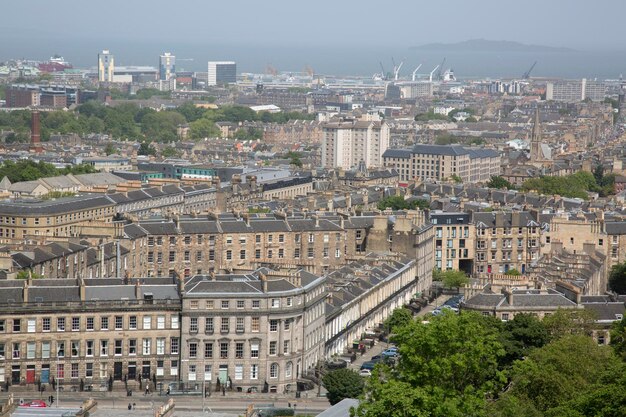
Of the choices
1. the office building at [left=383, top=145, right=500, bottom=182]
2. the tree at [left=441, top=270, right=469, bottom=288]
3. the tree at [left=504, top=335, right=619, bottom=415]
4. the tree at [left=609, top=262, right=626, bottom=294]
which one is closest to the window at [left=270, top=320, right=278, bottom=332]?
the tree at [left=504, top=335, right=619, bottom=415]

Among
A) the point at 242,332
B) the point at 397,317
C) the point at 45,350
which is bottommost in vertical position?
the point at 397,317

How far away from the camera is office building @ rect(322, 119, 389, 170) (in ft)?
602

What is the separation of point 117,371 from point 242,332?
17.7 feet

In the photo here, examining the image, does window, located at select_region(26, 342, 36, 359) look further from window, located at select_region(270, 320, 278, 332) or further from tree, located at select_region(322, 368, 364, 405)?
tree, located at select_region(322, 368, 364, 405)

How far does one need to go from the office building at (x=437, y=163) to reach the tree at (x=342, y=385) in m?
101

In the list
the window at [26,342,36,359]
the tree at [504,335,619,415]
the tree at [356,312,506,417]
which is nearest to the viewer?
the tree at [356,312,506,417]

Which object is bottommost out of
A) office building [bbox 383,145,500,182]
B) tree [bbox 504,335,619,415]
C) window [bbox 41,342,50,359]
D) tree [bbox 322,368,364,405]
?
office building [bbox 383,145,500,182]

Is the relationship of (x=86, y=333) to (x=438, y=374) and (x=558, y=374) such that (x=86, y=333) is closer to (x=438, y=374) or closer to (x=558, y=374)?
(x=438, y=374)

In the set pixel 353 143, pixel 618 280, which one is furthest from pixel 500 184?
pixel 618 280

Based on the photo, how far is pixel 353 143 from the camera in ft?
606

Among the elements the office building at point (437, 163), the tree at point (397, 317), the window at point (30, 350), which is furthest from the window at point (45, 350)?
the office building at point (437, 163)

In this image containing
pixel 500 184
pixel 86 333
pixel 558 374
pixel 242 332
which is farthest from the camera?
pixel 500 184

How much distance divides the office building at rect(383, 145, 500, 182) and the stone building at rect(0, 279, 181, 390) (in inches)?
3889

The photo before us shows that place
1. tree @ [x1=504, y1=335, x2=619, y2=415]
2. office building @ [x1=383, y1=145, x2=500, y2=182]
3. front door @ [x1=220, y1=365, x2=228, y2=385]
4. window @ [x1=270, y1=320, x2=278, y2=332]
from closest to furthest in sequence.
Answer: tree @ [x1=504, y1=335, x2=619, y2=415], front door @ [x1=220, y1=365, x2=228, y2=385], window @ [x1=270, y1=320, x2=278, y2=332], office building @ [x1=383, y1=145, x2=500, y2=182]
